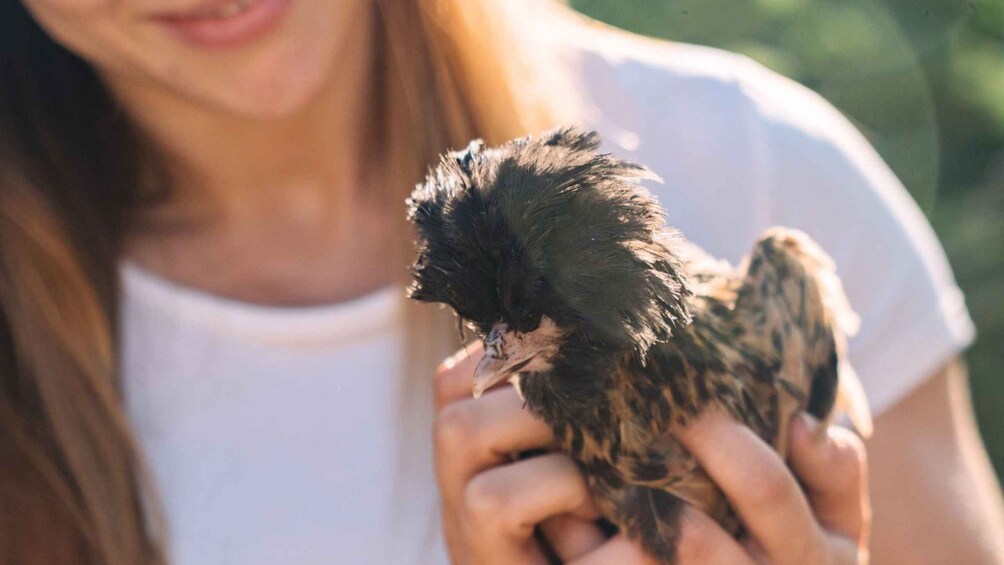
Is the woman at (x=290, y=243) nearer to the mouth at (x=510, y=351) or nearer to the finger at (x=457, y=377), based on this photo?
the finger at (x=457, y=377)

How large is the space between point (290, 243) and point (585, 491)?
1047 millimetres

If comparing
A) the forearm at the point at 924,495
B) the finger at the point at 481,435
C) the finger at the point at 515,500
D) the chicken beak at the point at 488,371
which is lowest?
the forearm at the point at 924,495

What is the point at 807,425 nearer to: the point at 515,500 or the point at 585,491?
the point at 585,491

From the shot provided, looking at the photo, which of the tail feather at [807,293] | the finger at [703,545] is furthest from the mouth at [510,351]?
the tail feather at [807,293]

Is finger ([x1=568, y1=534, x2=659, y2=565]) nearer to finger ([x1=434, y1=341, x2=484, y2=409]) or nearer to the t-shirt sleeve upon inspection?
finger ([x1=434, y1=341, x2=484, y2=409])

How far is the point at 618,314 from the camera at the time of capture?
51.9 inches

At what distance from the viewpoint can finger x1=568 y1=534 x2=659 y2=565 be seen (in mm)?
1571

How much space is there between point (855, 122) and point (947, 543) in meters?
3.12

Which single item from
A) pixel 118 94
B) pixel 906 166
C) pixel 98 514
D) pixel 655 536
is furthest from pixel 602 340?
pixel 906 166

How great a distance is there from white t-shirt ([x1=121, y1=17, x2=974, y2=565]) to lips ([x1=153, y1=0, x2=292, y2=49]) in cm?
56

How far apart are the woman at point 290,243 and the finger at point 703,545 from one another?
1.34ft

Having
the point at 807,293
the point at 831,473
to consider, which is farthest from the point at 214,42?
the point at 831,473

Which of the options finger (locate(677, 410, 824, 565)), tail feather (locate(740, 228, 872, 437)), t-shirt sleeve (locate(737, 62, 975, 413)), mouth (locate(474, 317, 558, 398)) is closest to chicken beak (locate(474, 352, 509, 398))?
mouth (locate(474, 317, 558, 398))

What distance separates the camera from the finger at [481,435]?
5.44 ft
